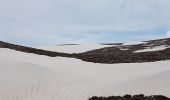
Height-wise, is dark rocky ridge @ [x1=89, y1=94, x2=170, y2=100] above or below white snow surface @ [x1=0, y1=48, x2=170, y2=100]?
below

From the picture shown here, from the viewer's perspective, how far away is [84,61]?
1046 inches

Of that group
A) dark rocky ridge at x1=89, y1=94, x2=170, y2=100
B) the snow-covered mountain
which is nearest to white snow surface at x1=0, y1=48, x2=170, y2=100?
the snow-covered mountain

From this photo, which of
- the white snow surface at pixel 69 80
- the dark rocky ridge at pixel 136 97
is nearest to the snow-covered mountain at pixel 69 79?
the white snow surface at pixel 69 80

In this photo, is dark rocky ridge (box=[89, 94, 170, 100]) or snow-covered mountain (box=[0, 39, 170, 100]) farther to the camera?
snow-covered mountain (box=[0, 39, 170, 100])

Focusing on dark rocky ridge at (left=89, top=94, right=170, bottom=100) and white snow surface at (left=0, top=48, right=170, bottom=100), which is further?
white snow surface at (left=0, top=48, right=170, bottom=100)

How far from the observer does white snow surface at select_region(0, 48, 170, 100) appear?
55.8 feet

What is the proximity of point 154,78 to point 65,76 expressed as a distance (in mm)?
4878

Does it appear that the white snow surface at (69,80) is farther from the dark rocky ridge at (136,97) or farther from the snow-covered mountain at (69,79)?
Answer: the dark rocky ridge at (136,97)

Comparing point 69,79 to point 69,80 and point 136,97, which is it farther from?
point 136,97

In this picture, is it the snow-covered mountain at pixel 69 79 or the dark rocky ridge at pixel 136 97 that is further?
the snow-covered mountain at pixel 69 79

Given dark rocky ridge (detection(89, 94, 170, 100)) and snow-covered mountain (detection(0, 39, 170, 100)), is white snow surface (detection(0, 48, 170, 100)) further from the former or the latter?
dark rocky ridge (detection(89, 94, 170, 100))

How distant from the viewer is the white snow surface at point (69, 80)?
1700 cm

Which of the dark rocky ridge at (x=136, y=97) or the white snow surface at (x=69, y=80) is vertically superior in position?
the white snow surface at (x=69, y=80)

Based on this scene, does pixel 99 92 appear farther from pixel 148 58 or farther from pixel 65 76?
pixel 148 58
